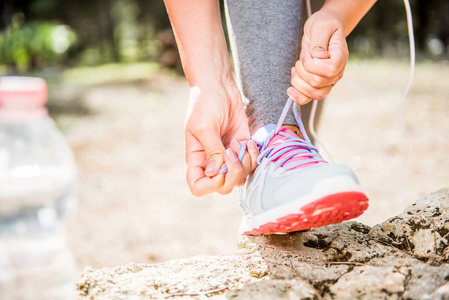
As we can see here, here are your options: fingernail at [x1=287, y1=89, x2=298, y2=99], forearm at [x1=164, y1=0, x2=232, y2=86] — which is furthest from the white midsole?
forearm at [x1=164, y1=0, x2=232, y2=86]

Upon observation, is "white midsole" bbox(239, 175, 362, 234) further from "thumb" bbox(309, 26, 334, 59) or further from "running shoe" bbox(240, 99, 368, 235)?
"thumb" bbox(309, 26, 334, 59)

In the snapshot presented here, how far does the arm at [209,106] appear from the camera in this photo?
3.94 ft

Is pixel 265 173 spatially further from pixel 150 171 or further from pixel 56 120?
pixel 56 120

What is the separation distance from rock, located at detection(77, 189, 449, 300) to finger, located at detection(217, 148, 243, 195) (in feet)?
0.70

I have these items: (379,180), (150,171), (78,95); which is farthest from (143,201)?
(78,95)

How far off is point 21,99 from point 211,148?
0.59m

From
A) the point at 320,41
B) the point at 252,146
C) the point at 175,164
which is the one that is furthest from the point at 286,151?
the point at 175,164

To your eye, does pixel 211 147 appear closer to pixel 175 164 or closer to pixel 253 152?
pixel 253 152

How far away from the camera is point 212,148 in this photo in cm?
121

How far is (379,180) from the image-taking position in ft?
10.8

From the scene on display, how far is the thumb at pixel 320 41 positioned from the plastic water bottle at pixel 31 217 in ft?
2.40

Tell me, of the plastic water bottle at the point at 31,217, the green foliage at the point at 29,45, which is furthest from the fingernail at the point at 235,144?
the green foliage at the point at 29,45

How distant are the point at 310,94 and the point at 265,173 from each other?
28 centimetres

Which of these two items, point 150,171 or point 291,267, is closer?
point 291,267
